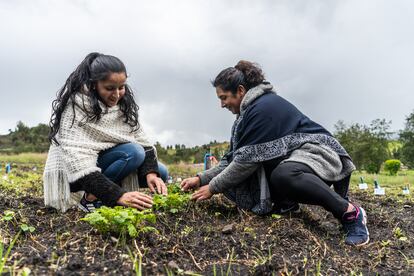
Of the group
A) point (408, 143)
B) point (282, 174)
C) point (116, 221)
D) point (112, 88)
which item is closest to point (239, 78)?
point (282, 174)

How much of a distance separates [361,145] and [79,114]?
60.9 feet

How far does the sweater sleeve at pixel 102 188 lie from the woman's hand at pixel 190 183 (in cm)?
74

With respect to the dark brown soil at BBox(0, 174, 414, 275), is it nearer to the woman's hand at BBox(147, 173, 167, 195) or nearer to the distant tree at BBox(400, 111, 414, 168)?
the woman's hand at BBox(147, 173, 167, 195)

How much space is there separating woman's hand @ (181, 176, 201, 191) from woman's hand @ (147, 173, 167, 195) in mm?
180

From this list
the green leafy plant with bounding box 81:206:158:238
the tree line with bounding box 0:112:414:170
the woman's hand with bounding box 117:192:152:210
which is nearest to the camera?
the green leafy plant with bounding box 81:206:158:238

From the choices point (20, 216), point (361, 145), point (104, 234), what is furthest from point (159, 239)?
point (361, 145)

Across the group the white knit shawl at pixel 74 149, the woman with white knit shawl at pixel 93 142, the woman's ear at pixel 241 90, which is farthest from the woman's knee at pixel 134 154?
the woman's ear at pixel 241 90

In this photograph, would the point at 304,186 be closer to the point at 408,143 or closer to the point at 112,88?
the point at 112,88

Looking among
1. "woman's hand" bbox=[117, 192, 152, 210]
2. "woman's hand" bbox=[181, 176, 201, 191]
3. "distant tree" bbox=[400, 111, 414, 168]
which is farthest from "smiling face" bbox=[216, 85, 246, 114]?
"distant tree" bbox=[400, 111, 414, 168]

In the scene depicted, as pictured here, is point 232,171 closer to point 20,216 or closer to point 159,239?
point 159,239

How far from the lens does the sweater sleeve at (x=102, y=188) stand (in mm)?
2609

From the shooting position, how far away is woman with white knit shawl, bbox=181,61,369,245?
2719mm

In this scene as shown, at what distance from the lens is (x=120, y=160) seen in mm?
3121

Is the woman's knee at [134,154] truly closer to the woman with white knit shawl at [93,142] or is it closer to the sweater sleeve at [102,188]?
the woman with white knit shawl at [93,142]
